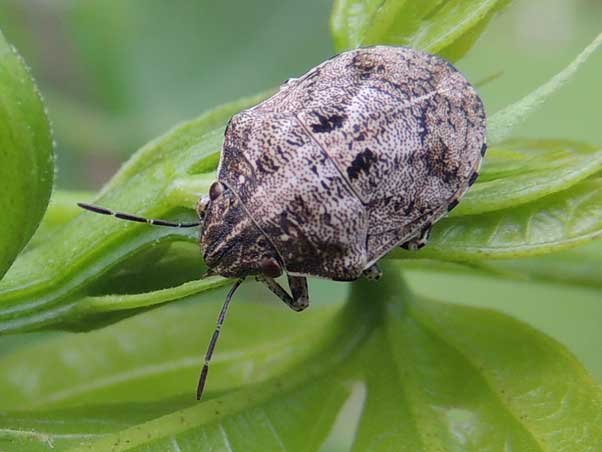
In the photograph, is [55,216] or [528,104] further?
[55,216]

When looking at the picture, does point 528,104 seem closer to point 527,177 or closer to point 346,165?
point 527,177

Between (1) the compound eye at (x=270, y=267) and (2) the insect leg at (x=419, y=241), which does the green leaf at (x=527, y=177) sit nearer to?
(2) the insect leg at (x=419, y=241)

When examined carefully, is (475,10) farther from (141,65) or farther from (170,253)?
(141,65)

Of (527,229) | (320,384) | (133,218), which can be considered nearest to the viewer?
(527,229)

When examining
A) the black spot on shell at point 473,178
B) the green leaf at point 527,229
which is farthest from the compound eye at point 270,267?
the black spot on shell at point 473,178

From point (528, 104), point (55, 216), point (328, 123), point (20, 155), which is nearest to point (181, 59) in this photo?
point (55, 216)

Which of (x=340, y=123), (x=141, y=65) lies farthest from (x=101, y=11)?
(x=340, y=123)
